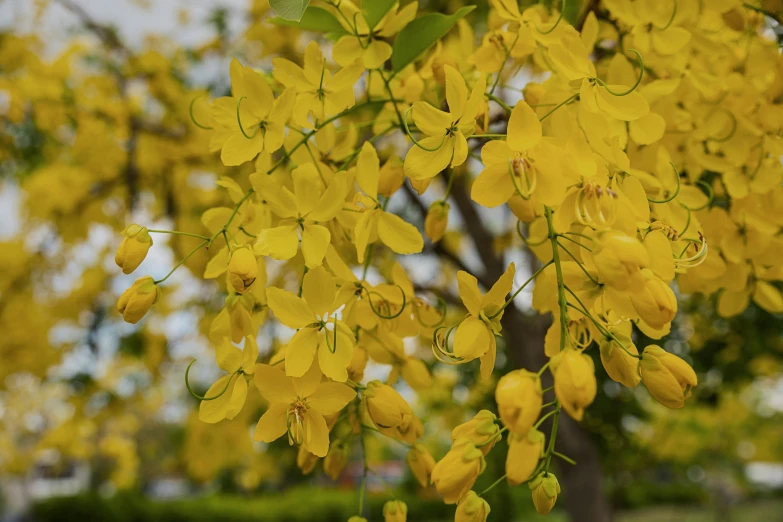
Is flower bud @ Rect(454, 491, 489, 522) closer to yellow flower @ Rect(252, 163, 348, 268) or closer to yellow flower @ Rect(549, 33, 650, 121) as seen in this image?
yellow flower @ Rect(252, 163, 348, 268)

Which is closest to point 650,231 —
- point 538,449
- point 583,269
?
point 583,269

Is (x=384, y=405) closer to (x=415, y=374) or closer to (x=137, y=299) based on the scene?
(x=415, y=374)

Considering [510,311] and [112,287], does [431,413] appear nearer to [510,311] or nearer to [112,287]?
[112,287]

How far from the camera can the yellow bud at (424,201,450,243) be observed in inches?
33.8

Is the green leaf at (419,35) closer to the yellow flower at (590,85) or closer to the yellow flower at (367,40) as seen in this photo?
the yellow flower at (367,40)

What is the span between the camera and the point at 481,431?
58cm

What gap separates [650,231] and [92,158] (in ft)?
10.3

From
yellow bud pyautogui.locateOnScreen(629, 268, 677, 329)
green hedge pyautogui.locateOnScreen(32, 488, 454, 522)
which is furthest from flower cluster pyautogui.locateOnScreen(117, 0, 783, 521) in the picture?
green hedge pyautogui.locateOnScreen(32, 488, 454, 522)

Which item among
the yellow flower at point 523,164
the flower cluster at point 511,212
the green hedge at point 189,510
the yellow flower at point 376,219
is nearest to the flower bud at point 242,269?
the flower cluster at point 511,212

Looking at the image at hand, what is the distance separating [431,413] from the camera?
181 inches

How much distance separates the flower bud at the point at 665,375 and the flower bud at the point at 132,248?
21.4 inches

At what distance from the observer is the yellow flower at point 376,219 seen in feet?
2.34

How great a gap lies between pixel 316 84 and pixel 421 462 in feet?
1.67

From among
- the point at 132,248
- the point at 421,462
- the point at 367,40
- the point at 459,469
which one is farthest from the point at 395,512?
the point at 367,40
